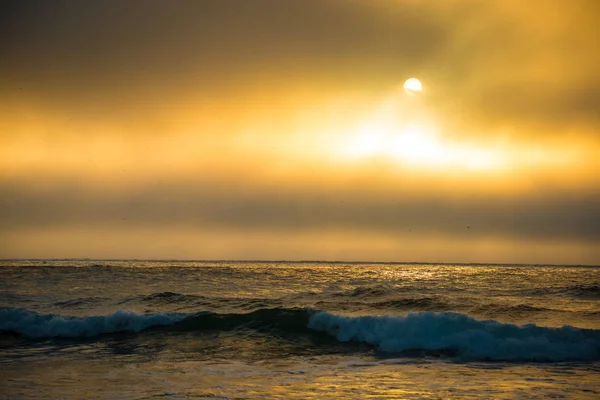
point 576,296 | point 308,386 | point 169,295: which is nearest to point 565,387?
point 308,386

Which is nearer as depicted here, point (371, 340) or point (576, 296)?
point (371, 340)

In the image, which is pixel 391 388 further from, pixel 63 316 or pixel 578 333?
pixel 63 316

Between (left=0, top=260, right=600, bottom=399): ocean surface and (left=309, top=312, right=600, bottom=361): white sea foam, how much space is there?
2.1 inches

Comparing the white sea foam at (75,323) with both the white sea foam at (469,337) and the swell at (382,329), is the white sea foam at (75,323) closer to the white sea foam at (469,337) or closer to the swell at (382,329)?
the swell at (382,329)

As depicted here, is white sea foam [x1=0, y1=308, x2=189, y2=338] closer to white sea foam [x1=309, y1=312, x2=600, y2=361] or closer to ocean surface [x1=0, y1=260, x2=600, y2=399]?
ocean surface [x1=0, y1=260, x2=600, y2=399]

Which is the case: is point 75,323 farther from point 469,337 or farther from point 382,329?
point 469,337

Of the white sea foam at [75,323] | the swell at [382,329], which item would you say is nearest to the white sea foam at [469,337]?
the swell at [382,329]

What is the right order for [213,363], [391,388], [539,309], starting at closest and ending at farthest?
[391,388] < [213,363] < [539,309]

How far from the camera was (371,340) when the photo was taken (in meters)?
19.2

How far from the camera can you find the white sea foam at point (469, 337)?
17031 mm

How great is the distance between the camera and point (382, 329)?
19.5 metres

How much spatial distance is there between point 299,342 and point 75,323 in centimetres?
866

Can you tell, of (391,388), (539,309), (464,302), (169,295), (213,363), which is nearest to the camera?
(391,388)

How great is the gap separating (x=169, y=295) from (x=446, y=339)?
1538 cm
